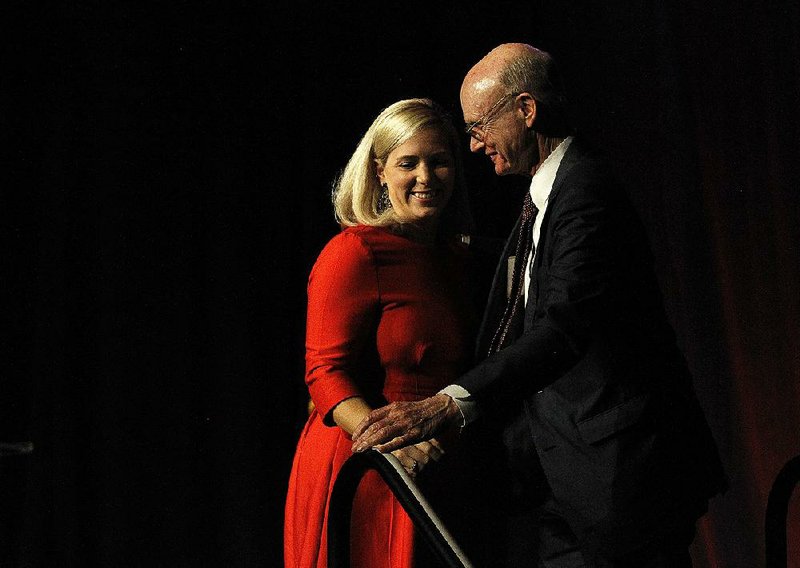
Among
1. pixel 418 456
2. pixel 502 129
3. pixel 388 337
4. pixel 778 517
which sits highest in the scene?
pixel 502 129

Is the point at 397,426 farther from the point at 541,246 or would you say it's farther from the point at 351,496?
the point at 541,246

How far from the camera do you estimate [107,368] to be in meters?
3.54

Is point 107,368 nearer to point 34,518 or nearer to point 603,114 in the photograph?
point 34,518

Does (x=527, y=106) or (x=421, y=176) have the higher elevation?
(x=527, y=106)

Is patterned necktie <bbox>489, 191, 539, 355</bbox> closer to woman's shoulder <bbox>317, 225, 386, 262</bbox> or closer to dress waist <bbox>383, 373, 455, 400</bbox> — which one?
dress waist <bbox>383, 373, 455, 400</bbox>

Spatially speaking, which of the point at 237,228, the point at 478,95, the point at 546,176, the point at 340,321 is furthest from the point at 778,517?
the point at 237,228

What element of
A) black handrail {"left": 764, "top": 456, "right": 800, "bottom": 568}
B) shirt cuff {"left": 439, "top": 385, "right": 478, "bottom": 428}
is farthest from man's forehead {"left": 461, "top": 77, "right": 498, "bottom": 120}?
black handrail {"left": 764, "top": 456, "right": 800, "bottom": 568}

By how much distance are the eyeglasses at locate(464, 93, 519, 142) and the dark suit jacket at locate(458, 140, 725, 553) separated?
27cm

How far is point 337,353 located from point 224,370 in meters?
1.71

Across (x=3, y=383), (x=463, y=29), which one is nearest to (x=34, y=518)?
(x=3, y=383)

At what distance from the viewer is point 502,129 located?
221cm

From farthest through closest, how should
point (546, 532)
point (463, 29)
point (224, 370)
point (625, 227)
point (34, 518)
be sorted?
point (463, 29)
point (224, 370)
point (34, 518)
point (546, 532)
point (625, 227)

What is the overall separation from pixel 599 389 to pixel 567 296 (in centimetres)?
20

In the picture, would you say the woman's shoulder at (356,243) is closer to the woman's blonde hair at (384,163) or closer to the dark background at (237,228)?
the woman's blonde hair at (384,163)
